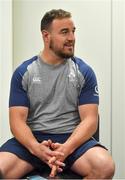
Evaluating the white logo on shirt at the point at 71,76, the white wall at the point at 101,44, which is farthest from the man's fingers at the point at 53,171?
the white wall at the point at 101,44

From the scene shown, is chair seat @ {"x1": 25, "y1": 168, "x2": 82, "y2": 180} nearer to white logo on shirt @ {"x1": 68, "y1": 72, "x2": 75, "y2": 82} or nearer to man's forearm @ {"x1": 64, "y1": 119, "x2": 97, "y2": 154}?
man's forearm @ {"x1": 64, "y1": 119, "x2": 97, "y2": 154}

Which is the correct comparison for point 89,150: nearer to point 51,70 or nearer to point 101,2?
point 51,70

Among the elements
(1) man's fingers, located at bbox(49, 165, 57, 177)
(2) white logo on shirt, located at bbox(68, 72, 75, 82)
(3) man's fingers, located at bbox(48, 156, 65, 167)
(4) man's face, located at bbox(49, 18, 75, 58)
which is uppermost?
(4) man's face, located at bbox(49, 18, 75, 58)

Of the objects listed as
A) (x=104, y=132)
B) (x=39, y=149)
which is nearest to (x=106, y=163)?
(x=39, y=149)

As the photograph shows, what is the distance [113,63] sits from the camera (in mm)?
2588

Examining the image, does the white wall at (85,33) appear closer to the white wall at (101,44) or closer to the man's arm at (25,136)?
the white wall at (101,44)

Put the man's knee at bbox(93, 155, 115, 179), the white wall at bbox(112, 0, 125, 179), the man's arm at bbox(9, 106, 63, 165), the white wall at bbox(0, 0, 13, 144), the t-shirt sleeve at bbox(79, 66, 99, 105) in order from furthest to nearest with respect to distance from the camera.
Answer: the white wall at bbox(112, 0, 125, 179) → the white wall at bbox(0, 0, 13, 144) → the t-shirt sleeve at bbox(79, 66, 99, 105) → the man's arm at bbox(9, 106, 63, 165) → the man's knee at bbox(93, 155, 115, 179)

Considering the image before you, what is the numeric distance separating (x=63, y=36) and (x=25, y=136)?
589mm

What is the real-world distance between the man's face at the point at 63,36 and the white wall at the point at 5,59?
62cm

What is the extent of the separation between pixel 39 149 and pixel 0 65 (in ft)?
3.02

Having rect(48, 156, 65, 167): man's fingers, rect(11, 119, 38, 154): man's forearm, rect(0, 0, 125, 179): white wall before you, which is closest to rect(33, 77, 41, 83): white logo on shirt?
rect(11, 119, 38, 154): man's forearm

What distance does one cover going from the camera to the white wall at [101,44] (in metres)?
2.57

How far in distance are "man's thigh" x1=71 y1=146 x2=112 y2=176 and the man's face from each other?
1.83ft

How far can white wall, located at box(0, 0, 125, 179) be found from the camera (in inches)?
101
